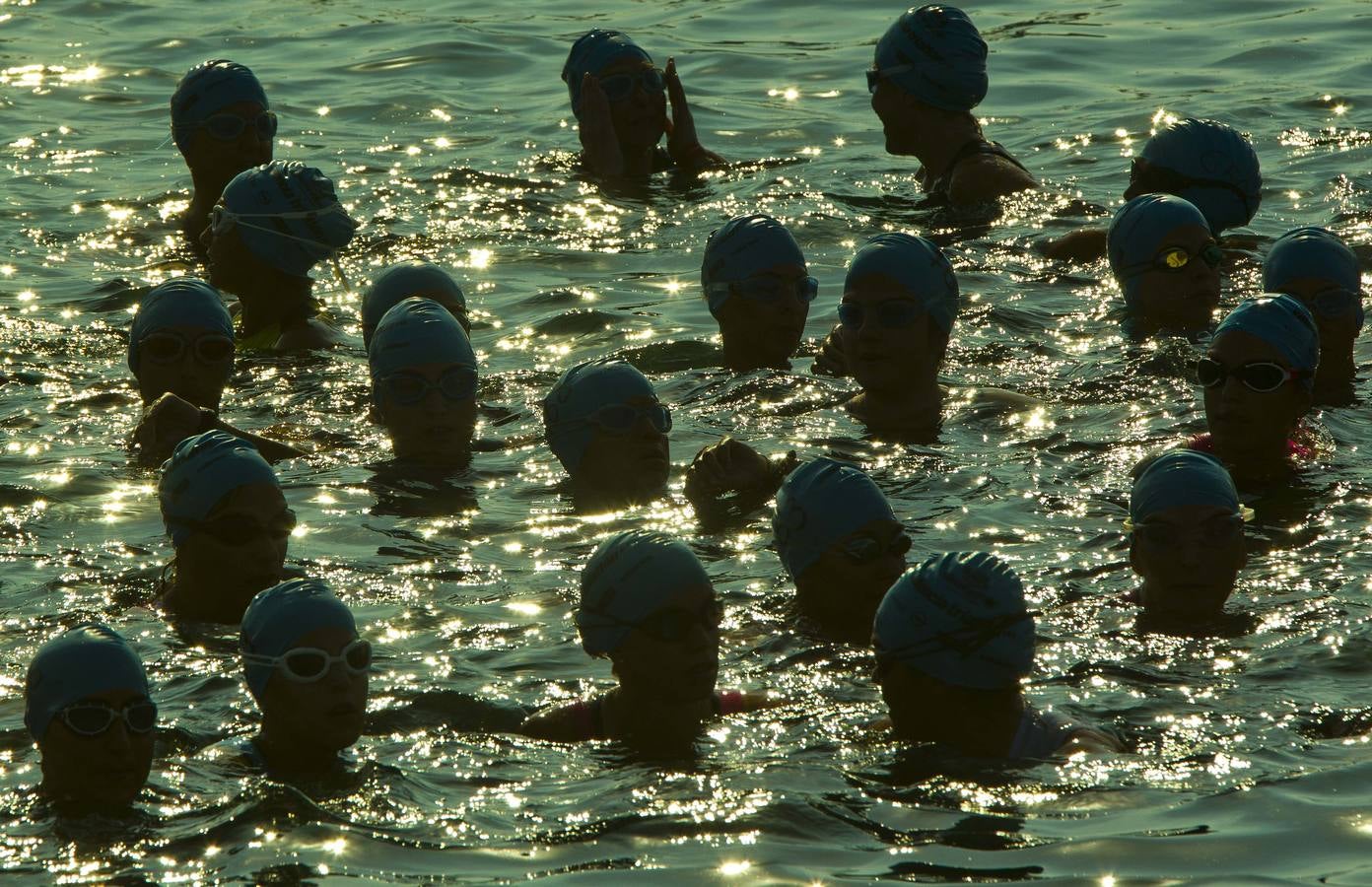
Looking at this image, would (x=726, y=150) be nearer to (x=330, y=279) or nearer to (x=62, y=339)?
(x=330, y=279)

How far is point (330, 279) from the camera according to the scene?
1719 centimetres

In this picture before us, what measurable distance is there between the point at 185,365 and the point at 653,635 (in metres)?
5.48

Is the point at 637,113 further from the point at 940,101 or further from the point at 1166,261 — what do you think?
the point at 1166,261

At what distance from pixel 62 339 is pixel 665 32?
12.8 meters

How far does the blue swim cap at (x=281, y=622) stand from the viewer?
820 centimetres

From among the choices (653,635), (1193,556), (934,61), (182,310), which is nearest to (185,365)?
(182,310)

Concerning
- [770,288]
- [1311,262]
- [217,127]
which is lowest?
[770,288]

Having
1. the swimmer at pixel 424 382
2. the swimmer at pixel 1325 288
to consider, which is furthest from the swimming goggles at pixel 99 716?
the swimmer at pixel 1325 288

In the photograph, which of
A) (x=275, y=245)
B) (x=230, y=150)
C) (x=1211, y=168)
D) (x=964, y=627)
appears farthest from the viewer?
(x=230, y=150)

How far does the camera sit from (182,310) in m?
12.8

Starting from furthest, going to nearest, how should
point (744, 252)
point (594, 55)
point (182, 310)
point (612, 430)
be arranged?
point (594, 55)
point (744, 252)
point (182, 310)
point (612, 430)

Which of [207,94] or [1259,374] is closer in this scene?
[1259,374]

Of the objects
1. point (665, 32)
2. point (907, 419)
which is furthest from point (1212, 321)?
point (665, 32)

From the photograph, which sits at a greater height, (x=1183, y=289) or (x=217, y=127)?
(x=217, y=127)
